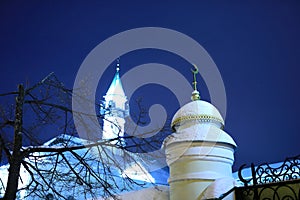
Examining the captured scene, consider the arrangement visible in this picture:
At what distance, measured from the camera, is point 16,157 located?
3.77 meters

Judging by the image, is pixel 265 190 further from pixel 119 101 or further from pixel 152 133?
pixel 119 101

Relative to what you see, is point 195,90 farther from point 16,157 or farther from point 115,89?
point 115,89

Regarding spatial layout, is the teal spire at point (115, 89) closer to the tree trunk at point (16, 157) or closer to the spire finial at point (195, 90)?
the spire finial at point (195, 90)

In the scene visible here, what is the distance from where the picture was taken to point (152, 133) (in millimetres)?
4129

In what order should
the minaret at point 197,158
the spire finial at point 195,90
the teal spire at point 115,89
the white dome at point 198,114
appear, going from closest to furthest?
the minaret at point 197,158 < the white dome at point 198,114 < the spire finial at point 195,90 < the teal spire at point 115,89

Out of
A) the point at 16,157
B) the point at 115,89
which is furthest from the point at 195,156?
the point at 115,89

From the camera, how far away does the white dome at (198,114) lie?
33.1 ft

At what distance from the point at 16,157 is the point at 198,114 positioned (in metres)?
6.94

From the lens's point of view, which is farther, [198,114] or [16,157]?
[198,114]

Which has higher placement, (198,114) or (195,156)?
(198,114)

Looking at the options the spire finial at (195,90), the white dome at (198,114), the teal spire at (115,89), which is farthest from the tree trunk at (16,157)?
the teal spire at (115,89)

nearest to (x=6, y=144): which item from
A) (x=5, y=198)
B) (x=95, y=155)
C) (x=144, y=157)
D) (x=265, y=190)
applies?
(x=5, y=198)

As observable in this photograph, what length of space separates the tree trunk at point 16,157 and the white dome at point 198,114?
6.51 metres

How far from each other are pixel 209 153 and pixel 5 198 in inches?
255
